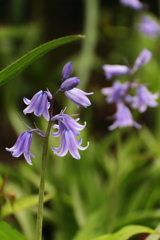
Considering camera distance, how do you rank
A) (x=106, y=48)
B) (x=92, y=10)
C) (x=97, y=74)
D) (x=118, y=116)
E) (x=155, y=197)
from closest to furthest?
(x=118, y=116) < (x=155, y=197) < (x=92, y=10) < (x=97, y=74) < (x=106, y=48)

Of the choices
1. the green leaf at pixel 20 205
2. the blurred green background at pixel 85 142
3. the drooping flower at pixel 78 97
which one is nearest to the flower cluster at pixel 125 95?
the blurred green background at pixel 85 142

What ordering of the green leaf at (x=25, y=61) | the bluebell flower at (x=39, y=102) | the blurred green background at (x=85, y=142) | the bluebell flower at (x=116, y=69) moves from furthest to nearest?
the blurred green background at (x=85, y=142)
the bluebell flower at (x=116, y=69)
the green leaf at (x=25, y=61)
the bluebell flower at (x=39, y=102)

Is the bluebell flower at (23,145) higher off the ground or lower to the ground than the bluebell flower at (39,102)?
lower

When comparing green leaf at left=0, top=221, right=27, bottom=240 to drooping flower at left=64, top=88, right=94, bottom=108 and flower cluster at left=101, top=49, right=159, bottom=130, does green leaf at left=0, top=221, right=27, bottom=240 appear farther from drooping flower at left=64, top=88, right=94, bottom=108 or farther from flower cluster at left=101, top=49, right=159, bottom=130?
flower cluster at left=101, top=49, right=159, bottom=130

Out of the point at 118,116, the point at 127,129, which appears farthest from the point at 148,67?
the point at 118,116

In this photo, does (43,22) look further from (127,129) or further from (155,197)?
(155,197)

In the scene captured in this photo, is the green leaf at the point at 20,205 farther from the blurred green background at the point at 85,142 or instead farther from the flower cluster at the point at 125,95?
the flower cluster at the point at 125,95

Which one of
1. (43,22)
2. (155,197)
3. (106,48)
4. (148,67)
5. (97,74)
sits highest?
(43,22)

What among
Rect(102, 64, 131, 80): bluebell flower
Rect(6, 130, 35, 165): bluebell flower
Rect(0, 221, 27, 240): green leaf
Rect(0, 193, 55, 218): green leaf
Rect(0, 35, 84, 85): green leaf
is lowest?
Rect(0, 221, 27, 240): green leaf

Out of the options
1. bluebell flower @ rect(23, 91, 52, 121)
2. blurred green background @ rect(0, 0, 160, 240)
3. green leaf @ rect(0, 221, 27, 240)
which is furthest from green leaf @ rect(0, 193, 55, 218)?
bluebell flower @ rect(23, 91, 52, 121)
